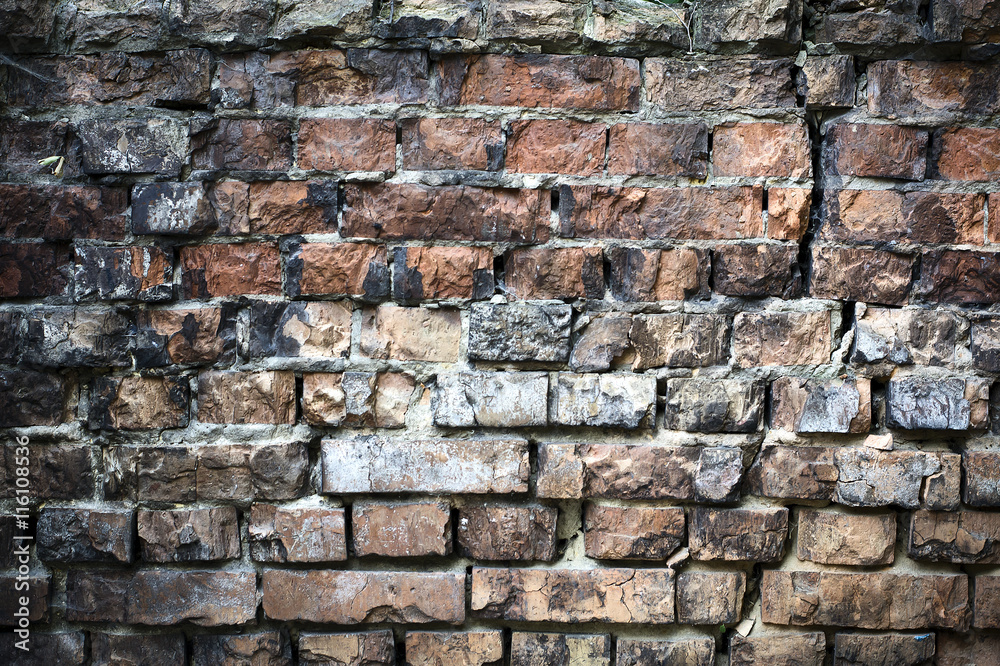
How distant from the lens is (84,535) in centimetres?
101

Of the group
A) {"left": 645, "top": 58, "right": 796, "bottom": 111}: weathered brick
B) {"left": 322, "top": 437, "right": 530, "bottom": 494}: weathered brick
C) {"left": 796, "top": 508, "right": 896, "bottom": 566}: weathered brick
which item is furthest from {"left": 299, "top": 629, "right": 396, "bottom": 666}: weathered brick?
{"left": 645, "top": 58, "right": 796, "bottom": 111}: weathered brick

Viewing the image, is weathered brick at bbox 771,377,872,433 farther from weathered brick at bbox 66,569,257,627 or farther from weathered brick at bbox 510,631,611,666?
weathered brick at bbox 66,569,257,627

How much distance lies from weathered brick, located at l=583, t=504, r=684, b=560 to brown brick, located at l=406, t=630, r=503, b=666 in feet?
0.70

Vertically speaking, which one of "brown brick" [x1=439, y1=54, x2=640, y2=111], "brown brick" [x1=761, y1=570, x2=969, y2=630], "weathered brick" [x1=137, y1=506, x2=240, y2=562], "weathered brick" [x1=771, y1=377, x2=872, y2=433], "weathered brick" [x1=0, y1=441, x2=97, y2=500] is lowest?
"brown brick" [x1=761, y1=570, x2=969, y2=630]

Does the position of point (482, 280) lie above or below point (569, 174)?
below

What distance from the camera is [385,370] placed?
3.32 feet

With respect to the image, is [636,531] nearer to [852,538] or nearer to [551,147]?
[852,538]

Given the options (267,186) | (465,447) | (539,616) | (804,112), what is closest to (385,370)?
(465,447)

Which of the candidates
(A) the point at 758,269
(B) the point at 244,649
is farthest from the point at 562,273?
(B) the point at 244,649

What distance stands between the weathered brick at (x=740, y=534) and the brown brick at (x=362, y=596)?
381 millimetres

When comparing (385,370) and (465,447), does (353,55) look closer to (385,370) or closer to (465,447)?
(385,370)

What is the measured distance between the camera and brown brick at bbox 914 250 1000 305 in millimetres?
1000

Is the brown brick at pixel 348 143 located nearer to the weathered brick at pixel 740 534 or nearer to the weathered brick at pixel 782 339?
the weathered brick at pixel 782 339

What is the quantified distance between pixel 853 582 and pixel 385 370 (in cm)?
80
